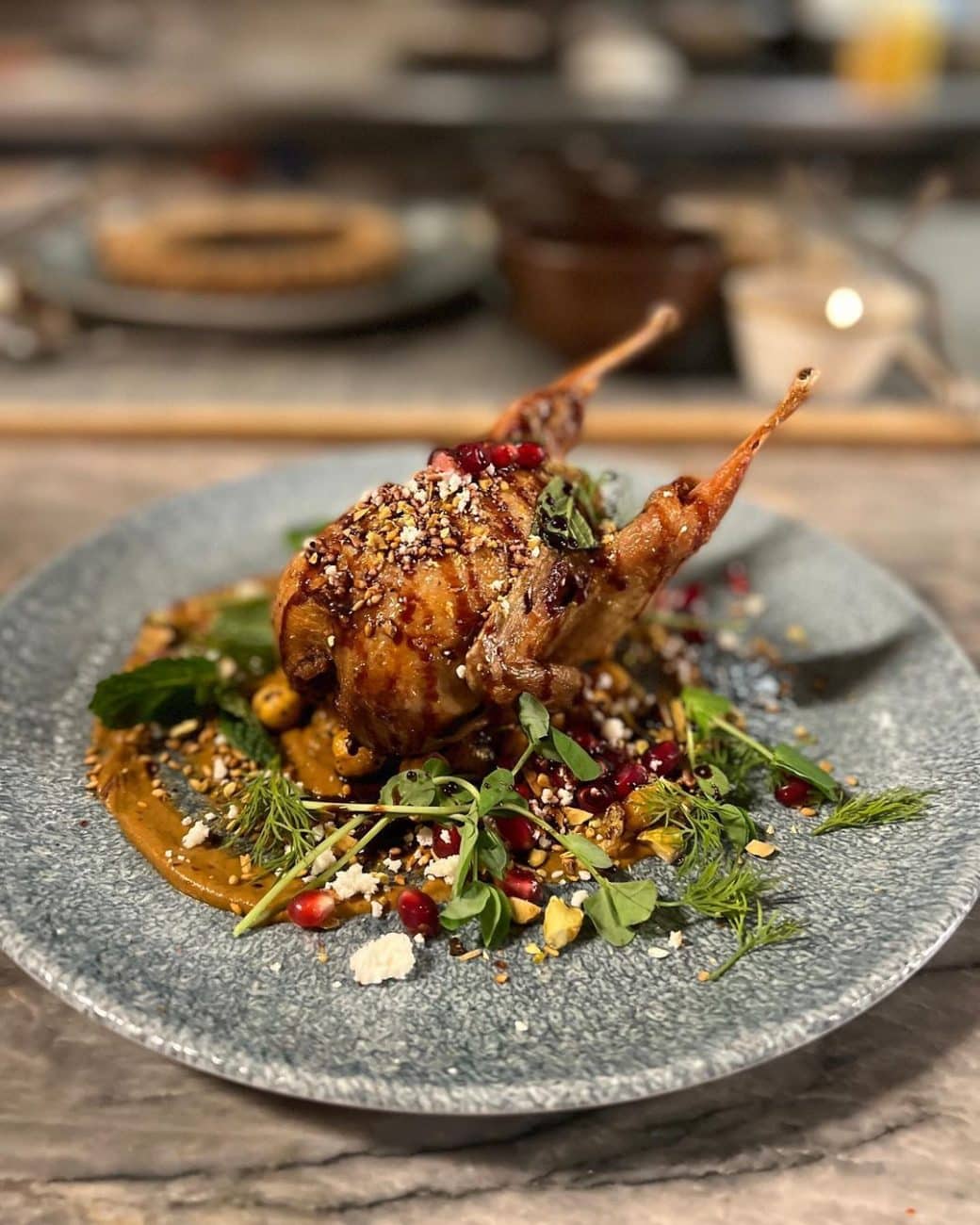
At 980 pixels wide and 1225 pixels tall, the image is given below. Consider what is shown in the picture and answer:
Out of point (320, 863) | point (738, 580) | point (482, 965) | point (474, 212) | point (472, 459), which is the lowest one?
point (482, 965)

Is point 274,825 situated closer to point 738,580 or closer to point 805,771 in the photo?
point 805,771

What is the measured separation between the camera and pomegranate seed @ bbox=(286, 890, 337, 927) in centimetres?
174

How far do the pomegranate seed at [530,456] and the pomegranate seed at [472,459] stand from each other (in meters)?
0.07

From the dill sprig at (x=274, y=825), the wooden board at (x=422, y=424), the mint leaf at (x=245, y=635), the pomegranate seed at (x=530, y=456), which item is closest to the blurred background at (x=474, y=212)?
the wooden board at (x=422, y=424)

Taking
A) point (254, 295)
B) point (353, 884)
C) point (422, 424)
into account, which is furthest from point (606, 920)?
point (254, 295)

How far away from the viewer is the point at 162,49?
8336mm

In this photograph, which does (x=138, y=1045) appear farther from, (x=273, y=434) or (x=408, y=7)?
(x=408, y=7)

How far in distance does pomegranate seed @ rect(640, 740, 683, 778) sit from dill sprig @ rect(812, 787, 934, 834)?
289mm

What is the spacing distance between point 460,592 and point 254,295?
3085 millimetres

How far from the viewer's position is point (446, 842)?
6.21 ft

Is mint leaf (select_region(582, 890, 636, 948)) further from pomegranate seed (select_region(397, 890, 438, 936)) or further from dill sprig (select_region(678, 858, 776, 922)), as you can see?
pomegranate seed (select_region(397, 890, 438, 936))

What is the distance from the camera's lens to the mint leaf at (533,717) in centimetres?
193

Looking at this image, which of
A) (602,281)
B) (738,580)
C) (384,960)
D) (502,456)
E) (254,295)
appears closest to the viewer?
(384,960)

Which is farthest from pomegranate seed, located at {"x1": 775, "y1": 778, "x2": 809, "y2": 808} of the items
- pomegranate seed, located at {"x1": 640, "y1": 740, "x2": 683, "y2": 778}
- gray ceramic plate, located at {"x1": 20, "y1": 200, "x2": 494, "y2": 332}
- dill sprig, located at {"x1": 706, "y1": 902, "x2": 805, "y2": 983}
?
gray ceramic plate, located at {"x1": 20, "y1": 200, "x2": 494, "y2": 332}
